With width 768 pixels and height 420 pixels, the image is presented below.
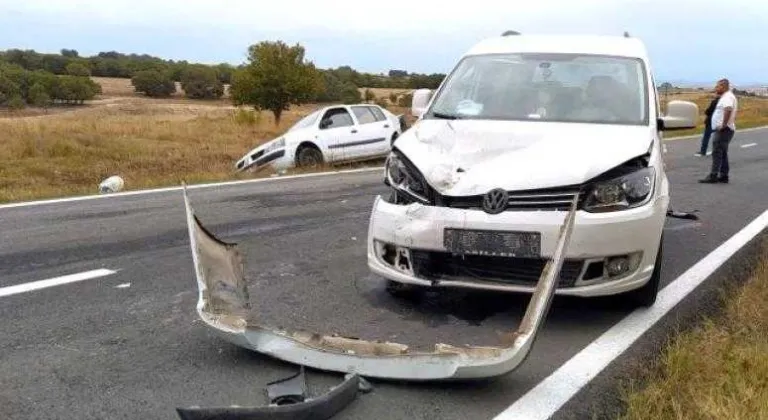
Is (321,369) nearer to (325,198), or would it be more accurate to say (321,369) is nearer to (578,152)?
(578,152)

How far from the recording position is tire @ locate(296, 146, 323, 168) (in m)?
16.7

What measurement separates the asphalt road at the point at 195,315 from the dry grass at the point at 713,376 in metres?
0.52

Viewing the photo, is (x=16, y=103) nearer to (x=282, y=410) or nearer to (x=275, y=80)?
(x=275, y=80)

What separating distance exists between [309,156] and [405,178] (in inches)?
481

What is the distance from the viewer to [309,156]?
1681cm

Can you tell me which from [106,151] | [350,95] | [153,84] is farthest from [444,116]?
[153,84]

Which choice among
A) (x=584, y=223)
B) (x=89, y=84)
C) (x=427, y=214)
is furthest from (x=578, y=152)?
(x=89, y=84)

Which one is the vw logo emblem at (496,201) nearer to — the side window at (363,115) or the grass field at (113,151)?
the grass field at (113,151)

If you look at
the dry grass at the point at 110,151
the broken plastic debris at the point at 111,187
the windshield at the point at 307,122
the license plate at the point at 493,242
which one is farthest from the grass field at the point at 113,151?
the license plate at the point at 493,242

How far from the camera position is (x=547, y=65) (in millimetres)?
6031

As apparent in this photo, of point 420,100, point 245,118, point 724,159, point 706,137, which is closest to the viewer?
point 420,100

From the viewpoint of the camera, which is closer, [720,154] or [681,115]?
[681,115]

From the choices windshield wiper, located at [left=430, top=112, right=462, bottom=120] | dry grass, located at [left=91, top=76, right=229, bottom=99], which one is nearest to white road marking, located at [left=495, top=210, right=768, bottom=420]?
windshield wiper, located at [left=430, top=112, right=462, bottom=120]

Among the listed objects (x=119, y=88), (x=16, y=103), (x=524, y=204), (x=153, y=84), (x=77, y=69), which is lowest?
(x=119, y=88)
